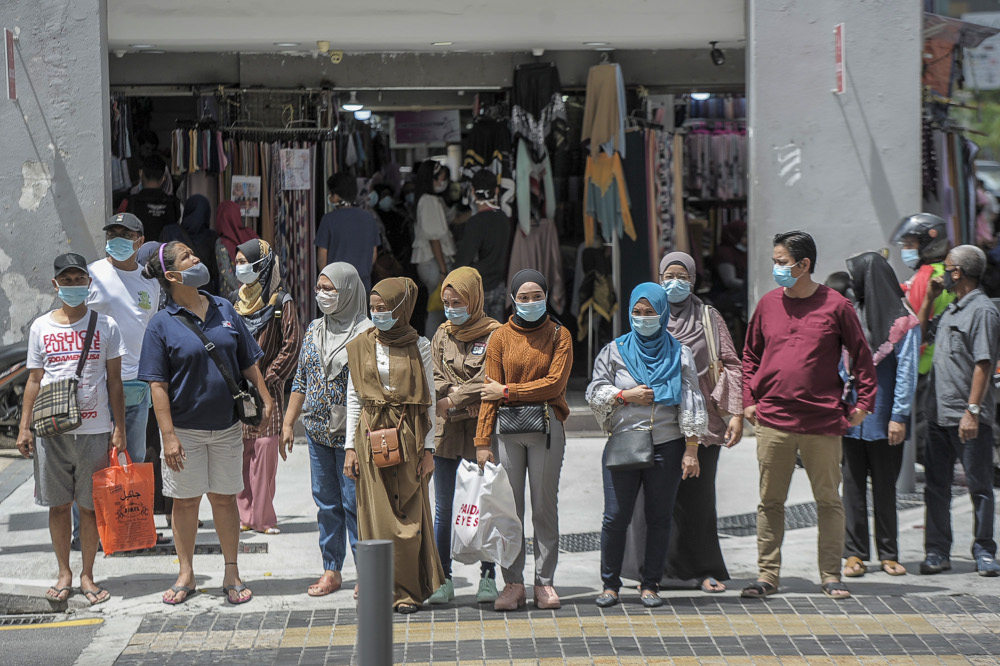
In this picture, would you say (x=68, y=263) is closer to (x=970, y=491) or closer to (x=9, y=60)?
(x=9, y=60)

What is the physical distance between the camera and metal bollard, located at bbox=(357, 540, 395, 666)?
3965 millimetres

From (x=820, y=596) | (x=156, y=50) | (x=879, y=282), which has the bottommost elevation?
(x=820, y=596)

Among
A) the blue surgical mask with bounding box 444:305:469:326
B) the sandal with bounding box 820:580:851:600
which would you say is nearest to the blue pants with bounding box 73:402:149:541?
the blue surgical mask with bounding box 444:305:469:326

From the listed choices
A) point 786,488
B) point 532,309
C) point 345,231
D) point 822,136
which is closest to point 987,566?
point 786,488

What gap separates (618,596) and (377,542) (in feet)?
9.63

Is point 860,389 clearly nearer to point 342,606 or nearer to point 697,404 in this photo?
point 697,404

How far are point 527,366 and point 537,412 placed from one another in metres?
0.25

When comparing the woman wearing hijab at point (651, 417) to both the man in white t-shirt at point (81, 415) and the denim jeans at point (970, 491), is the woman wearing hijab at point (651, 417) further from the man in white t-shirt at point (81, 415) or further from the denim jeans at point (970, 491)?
the man in white t-shirt at point (81, 415)

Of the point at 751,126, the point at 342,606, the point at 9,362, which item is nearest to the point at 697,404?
the point at 342,606

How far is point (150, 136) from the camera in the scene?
12.4 metres

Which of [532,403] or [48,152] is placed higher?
[48,152]

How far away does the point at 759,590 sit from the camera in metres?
6.70

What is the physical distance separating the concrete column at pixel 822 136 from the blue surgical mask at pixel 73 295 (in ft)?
18.8

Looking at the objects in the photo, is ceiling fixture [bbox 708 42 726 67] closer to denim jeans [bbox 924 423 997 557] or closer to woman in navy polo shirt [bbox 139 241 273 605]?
denim jeans [bbox 924 423 997 557]
